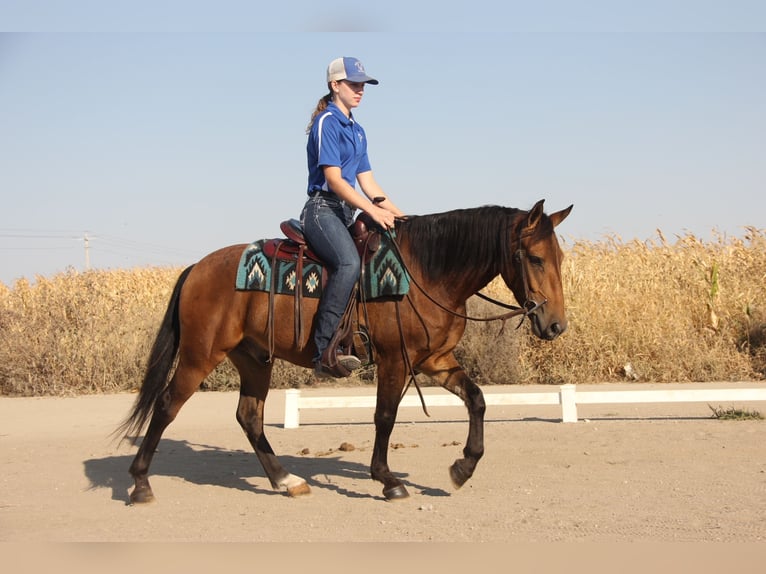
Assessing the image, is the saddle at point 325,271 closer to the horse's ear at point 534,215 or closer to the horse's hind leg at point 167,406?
the horse's hind leg at point 167,406

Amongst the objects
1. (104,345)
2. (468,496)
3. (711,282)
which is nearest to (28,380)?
(104,345)

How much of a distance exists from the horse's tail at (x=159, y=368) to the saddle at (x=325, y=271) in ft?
3.35

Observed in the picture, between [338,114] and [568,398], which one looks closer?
[338,114]

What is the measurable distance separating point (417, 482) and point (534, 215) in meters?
2.68

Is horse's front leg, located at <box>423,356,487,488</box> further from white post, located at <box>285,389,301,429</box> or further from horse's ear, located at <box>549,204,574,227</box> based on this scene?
white post, located at <box>285,389,301,429</box>

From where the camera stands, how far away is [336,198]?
7.22 meters

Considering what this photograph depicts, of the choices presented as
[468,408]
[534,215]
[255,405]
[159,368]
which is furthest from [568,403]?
[159,368]

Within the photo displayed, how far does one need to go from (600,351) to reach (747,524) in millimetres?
10358

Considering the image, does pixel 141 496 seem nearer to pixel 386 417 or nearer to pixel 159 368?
pixel 159 368

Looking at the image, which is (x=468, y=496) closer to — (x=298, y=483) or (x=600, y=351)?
(x=298, y=483)

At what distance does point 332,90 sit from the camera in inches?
284

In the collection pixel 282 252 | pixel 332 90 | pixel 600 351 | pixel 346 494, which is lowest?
pixel 346 494

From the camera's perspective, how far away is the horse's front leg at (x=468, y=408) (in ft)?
23.0

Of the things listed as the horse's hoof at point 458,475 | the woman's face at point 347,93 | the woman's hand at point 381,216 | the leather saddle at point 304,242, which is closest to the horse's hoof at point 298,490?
the horse's hoof at point 458,475
